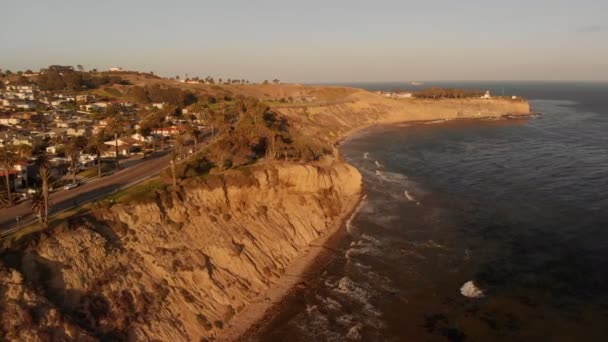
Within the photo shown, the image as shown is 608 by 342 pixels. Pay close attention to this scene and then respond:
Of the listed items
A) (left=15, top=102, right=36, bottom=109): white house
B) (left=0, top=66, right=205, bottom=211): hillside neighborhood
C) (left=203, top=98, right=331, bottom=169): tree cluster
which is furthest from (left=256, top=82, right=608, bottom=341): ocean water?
(left=15, top=102, right=36, bottom=109): white house

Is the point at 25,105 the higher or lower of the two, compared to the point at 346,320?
higher

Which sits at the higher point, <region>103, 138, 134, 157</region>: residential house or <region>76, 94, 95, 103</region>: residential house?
<region>76, 94, 95, 103</region>: residential house

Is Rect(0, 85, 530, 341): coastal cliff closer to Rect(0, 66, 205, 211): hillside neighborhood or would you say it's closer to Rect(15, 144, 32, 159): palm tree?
Rect(0, 66, 205, 211): hillside neighborhood

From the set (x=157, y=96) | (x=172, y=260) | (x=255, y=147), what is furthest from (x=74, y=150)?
(x=157, y=96)

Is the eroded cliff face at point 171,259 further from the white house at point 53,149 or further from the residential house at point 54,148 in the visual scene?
the white house at point 53,149

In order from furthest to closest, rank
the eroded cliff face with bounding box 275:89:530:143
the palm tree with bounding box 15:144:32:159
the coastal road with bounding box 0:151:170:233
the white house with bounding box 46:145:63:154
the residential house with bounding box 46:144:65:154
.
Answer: the eroded cliff face with bounding box 275:89:530:143 → the white house with bounding box 46:145:63:154 → the residential house with bounding box 46:144:65:154 → the palm tree with bounding box 15:144:32:159 → the coastal road with bounding box 0:151:170:233

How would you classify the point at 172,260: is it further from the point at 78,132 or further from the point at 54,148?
the point at 78,132

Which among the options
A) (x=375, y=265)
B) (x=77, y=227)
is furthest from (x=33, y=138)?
(x=375, y=265)
